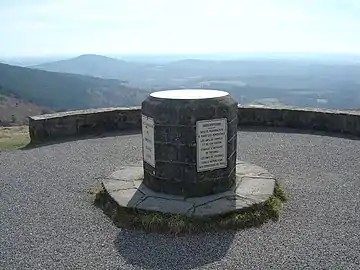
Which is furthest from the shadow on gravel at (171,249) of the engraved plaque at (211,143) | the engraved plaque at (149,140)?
the engraved plaque at (149,140)

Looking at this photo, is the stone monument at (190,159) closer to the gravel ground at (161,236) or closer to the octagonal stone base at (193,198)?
the octagonal stone base at (193,198)

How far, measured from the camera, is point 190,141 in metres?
5.17

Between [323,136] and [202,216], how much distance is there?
501 cm

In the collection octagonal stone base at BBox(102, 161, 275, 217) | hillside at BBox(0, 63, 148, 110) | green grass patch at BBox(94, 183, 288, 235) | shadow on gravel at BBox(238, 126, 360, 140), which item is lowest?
hillside at BBox(0, 63, 148, 110)

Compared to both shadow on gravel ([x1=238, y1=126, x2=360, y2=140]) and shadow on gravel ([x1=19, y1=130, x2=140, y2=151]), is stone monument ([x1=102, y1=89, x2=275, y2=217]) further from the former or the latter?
shadow on gravel ([x1=238, y1=126, x2=360, y2=140])

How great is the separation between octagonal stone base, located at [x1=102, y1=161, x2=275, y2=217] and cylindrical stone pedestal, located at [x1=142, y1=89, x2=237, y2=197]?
6.5 inches

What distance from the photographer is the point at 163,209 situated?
4.92 meters

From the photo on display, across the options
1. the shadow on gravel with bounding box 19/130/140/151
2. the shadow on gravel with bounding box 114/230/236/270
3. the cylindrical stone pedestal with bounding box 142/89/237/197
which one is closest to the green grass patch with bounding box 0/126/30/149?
the shadow on gravel with bounding box 19/130/140/151

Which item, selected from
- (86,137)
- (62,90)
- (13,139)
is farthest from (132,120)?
(62,90)

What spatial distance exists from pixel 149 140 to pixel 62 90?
109 metres

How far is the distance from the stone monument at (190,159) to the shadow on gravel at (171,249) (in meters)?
0.40

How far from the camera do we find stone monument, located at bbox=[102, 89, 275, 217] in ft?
16.8

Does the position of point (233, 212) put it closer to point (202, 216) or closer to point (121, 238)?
point (202, 216)

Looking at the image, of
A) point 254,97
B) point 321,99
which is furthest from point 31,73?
point 321,99
